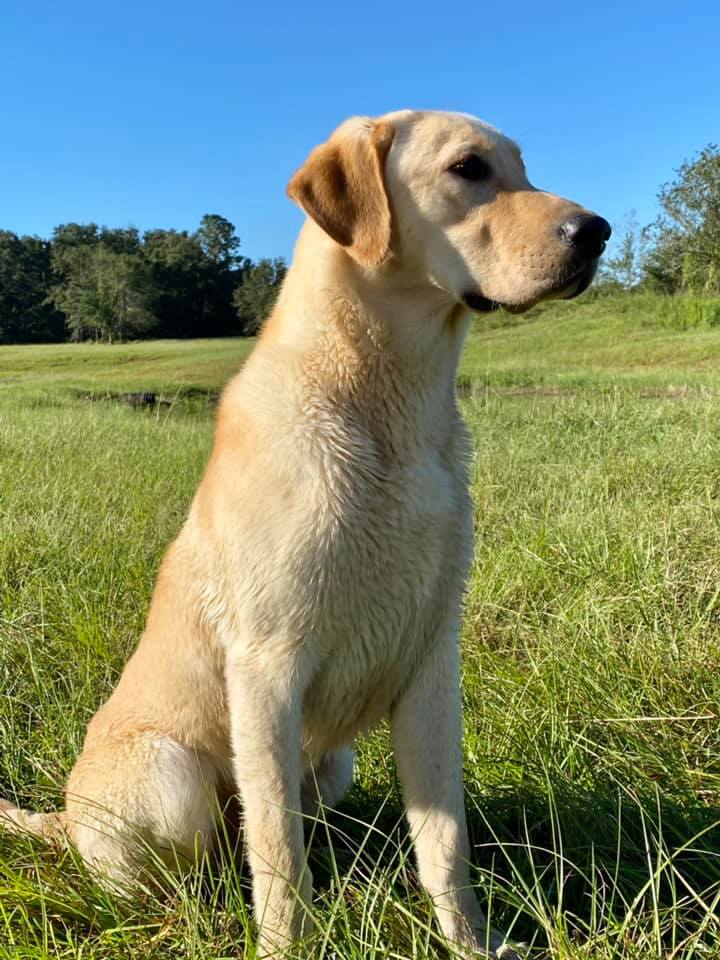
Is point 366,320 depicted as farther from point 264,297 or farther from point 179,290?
point 179,290

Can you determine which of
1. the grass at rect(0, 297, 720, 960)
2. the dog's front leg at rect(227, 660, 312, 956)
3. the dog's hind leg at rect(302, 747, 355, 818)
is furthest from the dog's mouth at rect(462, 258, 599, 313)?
the dog's hind leg at rect(302, 747, 355, 818)

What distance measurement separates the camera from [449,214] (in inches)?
68.0

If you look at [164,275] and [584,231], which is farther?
[164,275]

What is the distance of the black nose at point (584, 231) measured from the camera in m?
1.64

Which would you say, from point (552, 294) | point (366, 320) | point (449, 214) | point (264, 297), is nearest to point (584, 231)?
point (552, 294)

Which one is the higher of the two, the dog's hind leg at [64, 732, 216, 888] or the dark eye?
the dark eye

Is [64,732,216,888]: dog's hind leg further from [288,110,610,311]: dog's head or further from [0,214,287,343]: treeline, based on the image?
[0,214,287,343]: treeline

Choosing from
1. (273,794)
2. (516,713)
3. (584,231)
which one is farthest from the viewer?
(516,713)

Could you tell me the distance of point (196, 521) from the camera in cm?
181

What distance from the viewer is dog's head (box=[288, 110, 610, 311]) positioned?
1.65 meters

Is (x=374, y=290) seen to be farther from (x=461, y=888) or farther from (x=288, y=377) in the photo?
(x=461, y=888)

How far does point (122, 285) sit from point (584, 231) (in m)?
42.5

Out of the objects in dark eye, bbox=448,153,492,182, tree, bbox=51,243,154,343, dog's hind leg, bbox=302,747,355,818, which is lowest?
dog's hind leg, bbox=302,747,355,818

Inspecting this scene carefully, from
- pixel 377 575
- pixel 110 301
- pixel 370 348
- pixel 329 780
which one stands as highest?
→ pixel 110 301
